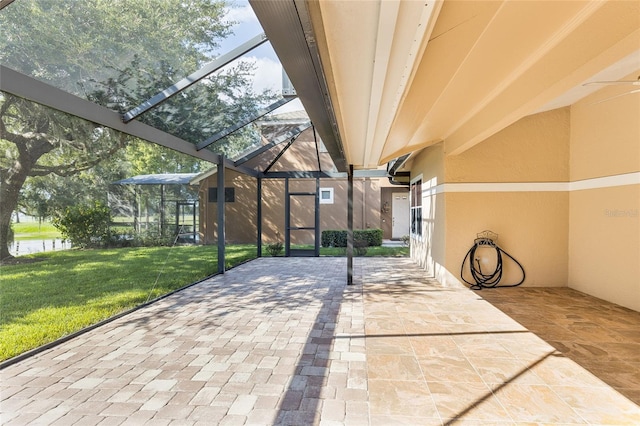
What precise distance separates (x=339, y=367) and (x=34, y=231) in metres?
3.80

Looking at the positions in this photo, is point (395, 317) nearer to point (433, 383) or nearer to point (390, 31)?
point (433, 383)

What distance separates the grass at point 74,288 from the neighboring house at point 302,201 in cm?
395

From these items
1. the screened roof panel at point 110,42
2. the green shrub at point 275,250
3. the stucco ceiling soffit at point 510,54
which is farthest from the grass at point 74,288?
the stucco ceiling soffit at point 510,54

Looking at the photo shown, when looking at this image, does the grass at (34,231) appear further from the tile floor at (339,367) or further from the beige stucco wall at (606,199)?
the beige stucco wall at (606,199)

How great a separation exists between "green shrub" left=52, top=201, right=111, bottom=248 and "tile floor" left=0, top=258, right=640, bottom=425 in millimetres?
1389

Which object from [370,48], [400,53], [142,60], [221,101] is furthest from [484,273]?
[142,60]

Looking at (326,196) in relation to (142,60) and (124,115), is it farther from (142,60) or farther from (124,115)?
(142,60)

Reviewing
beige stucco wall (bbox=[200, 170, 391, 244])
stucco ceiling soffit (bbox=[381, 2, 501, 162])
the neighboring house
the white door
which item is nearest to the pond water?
stucco ceiling soffit (bbox=[381, 2, 501, 162])

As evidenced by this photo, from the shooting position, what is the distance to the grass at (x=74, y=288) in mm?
3658

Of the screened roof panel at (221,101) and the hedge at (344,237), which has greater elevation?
the screened roof panel at (221,101)

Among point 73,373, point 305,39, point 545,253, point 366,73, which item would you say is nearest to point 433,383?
point 366,73

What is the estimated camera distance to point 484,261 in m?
5.62

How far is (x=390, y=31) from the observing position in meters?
1.70

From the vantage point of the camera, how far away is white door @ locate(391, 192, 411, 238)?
14133 millimetres
